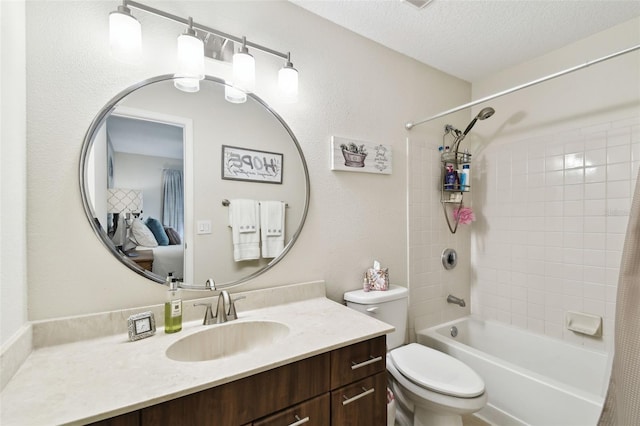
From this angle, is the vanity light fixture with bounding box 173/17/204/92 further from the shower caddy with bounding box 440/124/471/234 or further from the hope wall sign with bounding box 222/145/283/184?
the shower caddy with bounding box 440/124/471/234

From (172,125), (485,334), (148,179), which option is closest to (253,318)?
(148,179)

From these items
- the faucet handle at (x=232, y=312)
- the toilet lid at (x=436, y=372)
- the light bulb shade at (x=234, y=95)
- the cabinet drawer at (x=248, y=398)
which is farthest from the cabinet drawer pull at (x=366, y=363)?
the light bulb shade at (x=234, y=95)

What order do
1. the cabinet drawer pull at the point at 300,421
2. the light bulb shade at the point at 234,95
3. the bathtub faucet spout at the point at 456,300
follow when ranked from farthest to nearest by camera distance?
1. the bathtub faucet spout at the point at 456,300
2. the light bulb shade at the point at 234,95
3. the cabinet drawer pull at the point at 300,421

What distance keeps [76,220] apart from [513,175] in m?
2.67

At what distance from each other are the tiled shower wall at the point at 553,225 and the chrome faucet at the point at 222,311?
81.0 inches

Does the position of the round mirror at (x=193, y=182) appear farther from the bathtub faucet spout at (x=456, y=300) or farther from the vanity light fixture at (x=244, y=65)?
the bathtub faucet spout at (x=456, y=300)

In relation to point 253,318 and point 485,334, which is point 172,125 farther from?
point 485,334

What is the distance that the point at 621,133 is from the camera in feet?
5.53

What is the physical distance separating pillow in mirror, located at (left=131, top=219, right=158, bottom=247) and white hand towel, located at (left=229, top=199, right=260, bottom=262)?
33cm

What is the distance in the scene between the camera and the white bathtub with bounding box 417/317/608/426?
1402mm

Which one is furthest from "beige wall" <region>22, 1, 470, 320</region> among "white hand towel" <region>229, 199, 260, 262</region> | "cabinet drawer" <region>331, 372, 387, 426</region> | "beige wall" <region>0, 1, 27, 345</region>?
"cabinet drawer" <region>331, 372, 387, 426</region>

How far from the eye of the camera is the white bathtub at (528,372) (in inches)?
55.2

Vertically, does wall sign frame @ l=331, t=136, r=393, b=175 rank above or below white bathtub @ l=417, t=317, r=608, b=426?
above

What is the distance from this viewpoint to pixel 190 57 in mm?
1170
